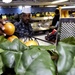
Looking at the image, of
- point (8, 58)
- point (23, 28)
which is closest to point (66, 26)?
point (23, 28)

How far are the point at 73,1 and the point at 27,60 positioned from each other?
2512mm

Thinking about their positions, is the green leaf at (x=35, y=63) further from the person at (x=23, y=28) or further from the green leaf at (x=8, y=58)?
the person at (x=23, y=28)

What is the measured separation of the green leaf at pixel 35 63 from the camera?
0.55 meters

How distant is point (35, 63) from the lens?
57 centimetres

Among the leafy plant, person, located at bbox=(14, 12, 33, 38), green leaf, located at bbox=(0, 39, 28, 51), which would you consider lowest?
person, located at bbox=(14, 12, 33, 38)

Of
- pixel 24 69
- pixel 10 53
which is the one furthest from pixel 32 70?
pixel 10 53

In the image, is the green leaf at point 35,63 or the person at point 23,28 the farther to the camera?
the person at point 23,28

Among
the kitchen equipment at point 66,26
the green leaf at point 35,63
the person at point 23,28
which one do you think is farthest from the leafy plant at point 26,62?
the person at point 23,28

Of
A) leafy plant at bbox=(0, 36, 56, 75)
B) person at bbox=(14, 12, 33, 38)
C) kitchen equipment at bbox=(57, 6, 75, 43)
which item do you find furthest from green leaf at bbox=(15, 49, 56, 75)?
person at bbox=(14, 12, 33, 38)

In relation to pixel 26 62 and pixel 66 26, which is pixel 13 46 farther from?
pixel 66 26

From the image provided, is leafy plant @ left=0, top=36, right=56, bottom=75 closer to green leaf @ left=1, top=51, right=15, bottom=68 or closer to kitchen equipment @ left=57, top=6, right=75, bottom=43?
green leaf @ left=1, top=51, right=15, bottom=68

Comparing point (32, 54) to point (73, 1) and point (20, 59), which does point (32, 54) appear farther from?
point (73, 1)

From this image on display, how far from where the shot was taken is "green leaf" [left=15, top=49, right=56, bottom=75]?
21.7 inches

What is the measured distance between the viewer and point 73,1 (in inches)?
115
